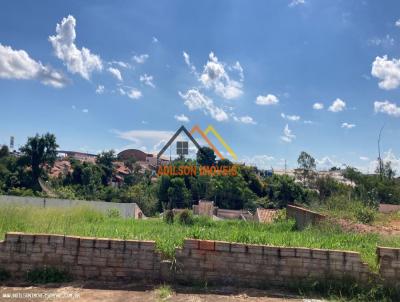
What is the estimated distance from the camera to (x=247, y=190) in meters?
38.2

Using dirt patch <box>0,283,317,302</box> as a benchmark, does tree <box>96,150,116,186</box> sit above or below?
above

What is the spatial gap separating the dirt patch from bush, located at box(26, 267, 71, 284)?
5.0 inches

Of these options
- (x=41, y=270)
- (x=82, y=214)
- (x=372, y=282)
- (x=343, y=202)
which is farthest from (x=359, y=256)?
(x=82, y=214)

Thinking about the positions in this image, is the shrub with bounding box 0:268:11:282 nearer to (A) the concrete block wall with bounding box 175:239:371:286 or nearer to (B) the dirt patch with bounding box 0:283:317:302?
(B) the dirt patch with bounding box 0:283:317:302

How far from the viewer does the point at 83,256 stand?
171 inches

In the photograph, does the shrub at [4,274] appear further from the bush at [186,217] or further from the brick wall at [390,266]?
the bush at [186,217]

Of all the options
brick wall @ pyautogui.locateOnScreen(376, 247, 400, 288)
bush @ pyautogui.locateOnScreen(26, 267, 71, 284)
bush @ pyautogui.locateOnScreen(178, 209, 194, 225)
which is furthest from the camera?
bush @ pyautogui.locateOnScreen(178, 209, 194, 225)

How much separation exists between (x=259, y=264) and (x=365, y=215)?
179 inches

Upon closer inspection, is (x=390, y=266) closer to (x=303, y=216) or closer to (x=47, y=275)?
(x=47, y=275)

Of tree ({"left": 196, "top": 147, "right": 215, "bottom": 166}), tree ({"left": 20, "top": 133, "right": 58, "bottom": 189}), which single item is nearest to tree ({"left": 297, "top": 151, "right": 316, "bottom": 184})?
tree ({"left": 196, "top": 147, "right": 215, "bottom": 166})

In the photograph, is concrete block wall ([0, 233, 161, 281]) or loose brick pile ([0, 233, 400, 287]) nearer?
loose brick pile ([0, 233, 400, 287])

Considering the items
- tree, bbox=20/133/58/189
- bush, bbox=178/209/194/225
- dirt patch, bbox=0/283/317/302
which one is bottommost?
dirt patch, bbox=0/283/317/302

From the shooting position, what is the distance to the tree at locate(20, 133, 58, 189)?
3788 cm

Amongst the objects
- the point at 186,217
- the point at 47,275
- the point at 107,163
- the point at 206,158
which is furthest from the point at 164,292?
the point at 107,163
